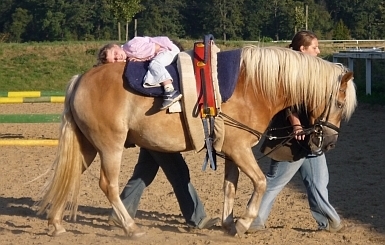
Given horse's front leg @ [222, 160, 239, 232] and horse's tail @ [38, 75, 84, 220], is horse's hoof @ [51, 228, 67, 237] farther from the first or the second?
horse's front leg @ [222, 160, 239, 232]

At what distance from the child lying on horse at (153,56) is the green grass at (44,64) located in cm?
1644

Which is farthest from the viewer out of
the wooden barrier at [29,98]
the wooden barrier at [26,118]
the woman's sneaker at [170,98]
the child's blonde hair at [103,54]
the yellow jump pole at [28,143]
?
the wooden barrier at [29,98]

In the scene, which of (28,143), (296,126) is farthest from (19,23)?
(296,126)

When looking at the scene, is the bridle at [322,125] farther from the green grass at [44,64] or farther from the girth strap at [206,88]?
the green grass at [44,64]

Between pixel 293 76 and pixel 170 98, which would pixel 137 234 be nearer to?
pixel 170 98

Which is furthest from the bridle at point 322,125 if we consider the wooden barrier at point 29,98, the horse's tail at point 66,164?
the wooden barrier at point 29,98

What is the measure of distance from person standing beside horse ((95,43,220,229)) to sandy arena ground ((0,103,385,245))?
11 cm

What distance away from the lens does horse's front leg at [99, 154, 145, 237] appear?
510 centimetres

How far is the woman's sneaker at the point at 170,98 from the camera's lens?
473 centimetres

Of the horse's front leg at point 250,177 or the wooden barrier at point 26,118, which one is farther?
the wooden barrier at point 26,118

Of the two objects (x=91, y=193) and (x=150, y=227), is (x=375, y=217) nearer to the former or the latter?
(x=150, y=227)

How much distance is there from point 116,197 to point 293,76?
1.59 m

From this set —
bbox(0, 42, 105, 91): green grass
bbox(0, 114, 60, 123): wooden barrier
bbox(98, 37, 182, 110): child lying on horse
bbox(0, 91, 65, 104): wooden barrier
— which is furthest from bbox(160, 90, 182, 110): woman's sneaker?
bbox(0, 42, 105, 91): green grass

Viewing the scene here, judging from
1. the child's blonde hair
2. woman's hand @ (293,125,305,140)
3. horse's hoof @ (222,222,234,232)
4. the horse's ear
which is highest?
the child's blonde hair
